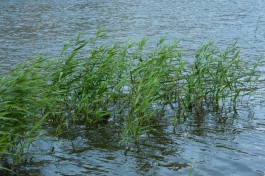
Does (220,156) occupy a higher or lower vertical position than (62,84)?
lower

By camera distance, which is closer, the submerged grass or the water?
the submerged grass

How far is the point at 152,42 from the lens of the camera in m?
18.8

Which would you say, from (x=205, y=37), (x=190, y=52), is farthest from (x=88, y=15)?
(x=190, y=52)

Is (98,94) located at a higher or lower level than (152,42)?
higher

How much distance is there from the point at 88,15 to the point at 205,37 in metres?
8.18

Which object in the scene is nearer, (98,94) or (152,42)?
(98,94)

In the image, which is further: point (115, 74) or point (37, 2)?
point (37, 2)

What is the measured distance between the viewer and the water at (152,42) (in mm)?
7855

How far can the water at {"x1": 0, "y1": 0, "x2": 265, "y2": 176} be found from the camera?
7.86 metres

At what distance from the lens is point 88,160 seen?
800cm

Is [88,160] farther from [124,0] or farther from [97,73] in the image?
[124,0]

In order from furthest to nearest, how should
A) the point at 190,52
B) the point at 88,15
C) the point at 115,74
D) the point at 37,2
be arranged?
the point at 37,2
the point at 88,15
the point at 190,52
the point at 115,74

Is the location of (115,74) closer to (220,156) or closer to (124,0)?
(220,156)

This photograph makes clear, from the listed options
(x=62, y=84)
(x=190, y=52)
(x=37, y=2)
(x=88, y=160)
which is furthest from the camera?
(x=37, y=2)
